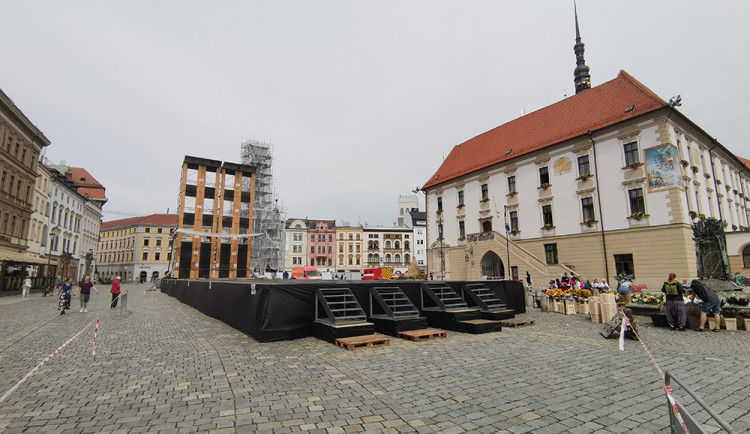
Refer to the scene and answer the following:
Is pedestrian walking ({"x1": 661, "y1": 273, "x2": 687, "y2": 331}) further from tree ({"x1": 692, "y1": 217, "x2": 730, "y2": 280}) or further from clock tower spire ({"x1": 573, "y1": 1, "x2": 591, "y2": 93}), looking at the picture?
clock tower spire ({"x1": 573, "y1": 1, "x2": 591, "y2": 93})

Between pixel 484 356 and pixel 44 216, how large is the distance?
52.1 meters

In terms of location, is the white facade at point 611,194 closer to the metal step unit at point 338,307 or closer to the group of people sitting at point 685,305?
the group of people sitting at point 685,305

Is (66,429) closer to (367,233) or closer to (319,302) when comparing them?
(319,302)

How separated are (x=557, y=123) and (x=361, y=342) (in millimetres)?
31117

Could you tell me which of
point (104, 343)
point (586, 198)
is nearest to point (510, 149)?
point (586, 198)

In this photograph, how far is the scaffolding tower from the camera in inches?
2323

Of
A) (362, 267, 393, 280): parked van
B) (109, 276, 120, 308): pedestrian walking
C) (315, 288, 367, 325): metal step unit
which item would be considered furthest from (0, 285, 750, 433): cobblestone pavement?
(362, 267, 393, 280): parked van

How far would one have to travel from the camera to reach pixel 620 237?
25078mm

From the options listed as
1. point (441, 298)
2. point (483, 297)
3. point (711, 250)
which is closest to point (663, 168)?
point (711, 250)

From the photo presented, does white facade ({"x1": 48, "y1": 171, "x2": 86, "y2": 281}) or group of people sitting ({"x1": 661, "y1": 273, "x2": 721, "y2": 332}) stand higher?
white facade ({"x1": 48, "y1": 171, "x2": 86, "y2": 281})

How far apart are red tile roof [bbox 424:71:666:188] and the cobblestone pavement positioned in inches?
862

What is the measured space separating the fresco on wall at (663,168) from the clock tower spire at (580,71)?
20015 mm

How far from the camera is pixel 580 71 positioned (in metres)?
41.1

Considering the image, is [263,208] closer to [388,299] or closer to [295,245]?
[295,245]
